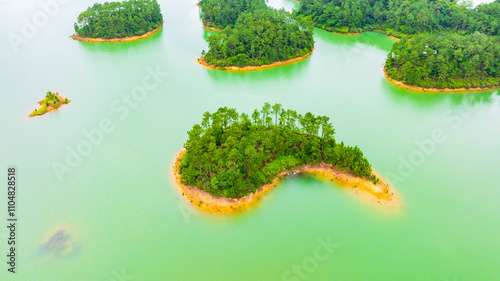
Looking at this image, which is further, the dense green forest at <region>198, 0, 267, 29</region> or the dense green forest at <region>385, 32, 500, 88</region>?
the dense green forest at <region>198, 0, 267, 29</region>

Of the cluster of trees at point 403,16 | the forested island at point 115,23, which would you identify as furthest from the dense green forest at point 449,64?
the forested island at point 115,23

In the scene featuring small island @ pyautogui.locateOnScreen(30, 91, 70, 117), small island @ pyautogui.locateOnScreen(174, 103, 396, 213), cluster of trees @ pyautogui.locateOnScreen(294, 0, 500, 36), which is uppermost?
cluster of trees @ pyautogui.locateOnScreen(294, 0, 500, 36)

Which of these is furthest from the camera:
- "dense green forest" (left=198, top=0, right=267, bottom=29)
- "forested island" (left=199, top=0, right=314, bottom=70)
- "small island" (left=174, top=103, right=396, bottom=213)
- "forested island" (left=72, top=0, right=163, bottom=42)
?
"dense green forest" (left=198, top=0, right=267, bottom=29)

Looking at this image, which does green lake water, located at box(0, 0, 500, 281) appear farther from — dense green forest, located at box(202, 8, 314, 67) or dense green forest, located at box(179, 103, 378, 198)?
dense green forest, located at box(202, 8, 314, 67)

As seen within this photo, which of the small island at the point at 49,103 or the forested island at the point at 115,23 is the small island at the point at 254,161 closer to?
the small island at the point at 49,103

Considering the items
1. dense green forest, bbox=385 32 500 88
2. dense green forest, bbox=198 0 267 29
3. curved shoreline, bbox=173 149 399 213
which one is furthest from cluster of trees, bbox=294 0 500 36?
curved shoreline, bbox=173 149 399 213

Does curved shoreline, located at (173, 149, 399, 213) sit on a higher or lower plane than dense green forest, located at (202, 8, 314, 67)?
lower
